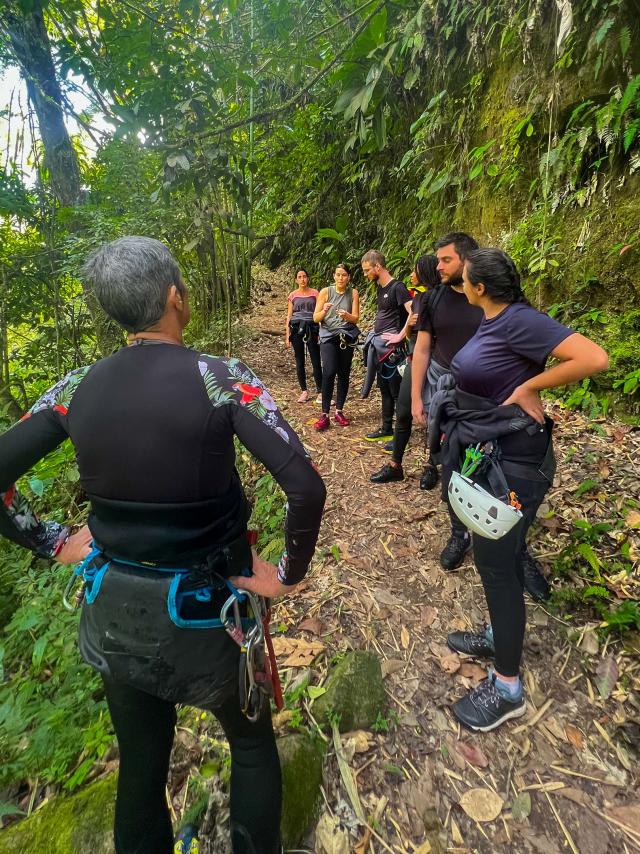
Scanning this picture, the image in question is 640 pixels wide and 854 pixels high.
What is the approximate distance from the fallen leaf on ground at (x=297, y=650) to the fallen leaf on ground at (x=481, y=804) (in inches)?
39.5

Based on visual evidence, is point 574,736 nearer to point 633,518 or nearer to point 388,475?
point 633,518

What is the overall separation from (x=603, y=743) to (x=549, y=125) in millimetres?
5994

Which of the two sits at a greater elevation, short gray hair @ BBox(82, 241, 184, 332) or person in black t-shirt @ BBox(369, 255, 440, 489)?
short gray hair @ BBox(82, 241, 184, 332)

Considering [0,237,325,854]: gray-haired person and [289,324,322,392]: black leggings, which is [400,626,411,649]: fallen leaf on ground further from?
[289,324,322,392]: black leggings

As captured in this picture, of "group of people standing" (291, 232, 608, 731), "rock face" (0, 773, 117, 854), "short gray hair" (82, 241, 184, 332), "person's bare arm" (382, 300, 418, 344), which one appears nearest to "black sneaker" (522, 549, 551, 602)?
"group of people standing" (291, 232, 608, 731)

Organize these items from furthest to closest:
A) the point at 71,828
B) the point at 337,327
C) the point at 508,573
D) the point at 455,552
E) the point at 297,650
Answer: the point at 337,327 → the point at 455,552 → the point at 297,650 → the point at 508,573 → the point at 71,828

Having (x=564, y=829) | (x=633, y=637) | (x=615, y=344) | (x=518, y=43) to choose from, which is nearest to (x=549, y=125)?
(x=518, y=43)

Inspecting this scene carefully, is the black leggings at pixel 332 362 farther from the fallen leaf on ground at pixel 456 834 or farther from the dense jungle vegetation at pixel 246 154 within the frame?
the fallen leaf on ground at pixel 456 834

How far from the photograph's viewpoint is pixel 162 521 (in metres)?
1.14

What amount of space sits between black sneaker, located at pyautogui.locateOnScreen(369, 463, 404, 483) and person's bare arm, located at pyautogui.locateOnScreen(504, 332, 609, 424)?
232cm

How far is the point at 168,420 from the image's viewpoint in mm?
1076

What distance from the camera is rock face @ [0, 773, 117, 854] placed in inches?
62.5

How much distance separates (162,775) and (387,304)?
14.5ft

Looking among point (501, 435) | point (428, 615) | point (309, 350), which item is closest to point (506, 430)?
point (501, 435)
